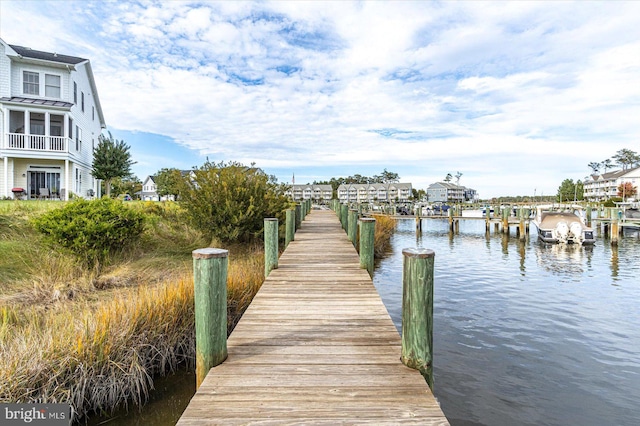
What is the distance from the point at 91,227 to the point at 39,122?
63.1 feet

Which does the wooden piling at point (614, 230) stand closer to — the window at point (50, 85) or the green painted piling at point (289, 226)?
the green painted piling at point (289, 226)

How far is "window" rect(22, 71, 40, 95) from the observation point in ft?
71.8

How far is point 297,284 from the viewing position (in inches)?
254

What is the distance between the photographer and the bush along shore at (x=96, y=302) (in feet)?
13.4

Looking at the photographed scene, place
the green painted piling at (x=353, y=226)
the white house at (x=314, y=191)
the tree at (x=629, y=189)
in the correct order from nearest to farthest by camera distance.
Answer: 1. the green painted piling at (x=353, y=226)
2. the tree at (x=629, y=189)
3. the white house at (x=314, y=191)

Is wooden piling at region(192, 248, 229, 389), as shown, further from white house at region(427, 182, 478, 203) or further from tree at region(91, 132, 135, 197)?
white house at region(427, 182, 478, 203)

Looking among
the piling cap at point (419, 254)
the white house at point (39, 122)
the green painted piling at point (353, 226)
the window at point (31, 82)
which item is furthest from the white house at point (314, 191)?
the piling cap at point (419, 254)

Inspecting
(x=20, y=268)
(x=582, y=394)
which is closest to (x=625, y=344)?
(x=582, y=394)

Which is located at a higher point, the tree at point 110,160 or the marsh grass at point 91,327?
the tree at point 110,160

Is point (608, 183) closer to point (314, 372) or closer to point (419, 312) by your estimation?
point (419, 312)

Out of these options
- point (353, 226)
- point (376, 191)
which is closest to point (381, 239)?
point (353, 226)

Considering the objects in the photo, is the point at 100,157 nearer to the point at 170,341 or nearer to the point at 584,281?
the point at 170,341

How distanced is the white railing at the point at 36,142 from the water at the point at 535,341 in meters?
19.6

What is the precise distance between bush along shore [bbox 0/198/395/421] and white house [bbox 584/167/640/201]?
92.7 m
